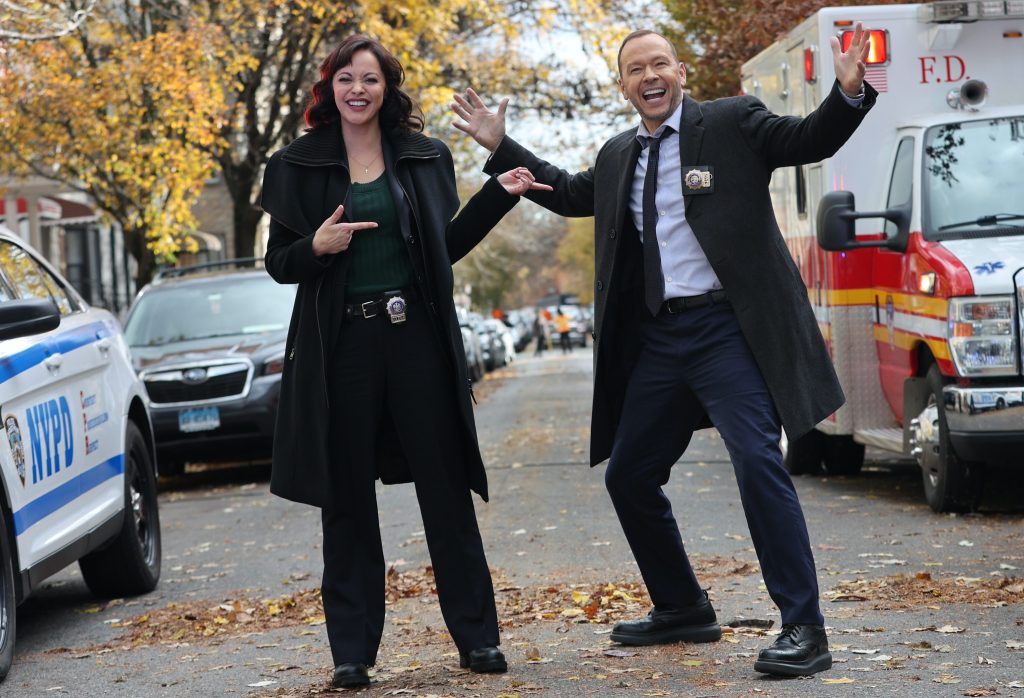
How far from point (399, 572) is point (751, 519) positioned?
3351 millimetres

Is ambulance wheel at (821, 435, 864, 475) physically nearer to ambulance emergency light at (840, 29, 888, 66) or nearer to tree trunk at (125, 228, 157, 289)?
ambulance emergency light at (840, 29, 888, 66)

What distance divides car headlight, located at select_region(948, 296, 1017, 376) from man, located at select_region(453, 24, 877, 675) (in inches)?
139

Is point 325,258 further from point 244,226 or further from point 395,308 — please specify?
point 244,226

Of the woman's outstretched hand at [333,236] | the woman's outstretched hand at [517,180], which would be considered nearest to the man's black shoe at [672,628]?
the woman's outstretched hand at [517,180]

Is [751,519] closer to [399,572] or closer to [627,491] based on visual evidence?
[627,491]

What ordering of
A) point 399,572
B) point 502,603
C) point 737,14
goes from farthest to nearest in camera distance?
point 737,14 < point 399,572 < point 502,603

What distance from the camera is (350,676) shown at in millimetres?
5273

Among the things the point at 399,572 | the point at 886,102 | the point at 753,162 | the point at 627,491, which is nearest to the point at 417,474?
the point at 627,491

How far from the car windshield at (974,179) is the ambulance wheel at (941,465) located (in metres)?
0.83

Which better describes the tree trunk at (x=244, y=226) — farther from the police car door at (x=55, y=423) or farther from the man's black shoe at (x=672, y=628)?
the man's black shoe at (x=672, y=628)

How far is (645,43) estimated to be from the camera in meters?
5.50

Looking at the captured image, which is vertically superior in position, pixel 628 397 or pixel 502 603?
pixel 628 397

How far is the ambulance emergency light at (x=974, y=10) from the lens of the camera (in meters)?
10.1

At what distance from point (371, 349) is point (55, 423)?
2110 millimetres
